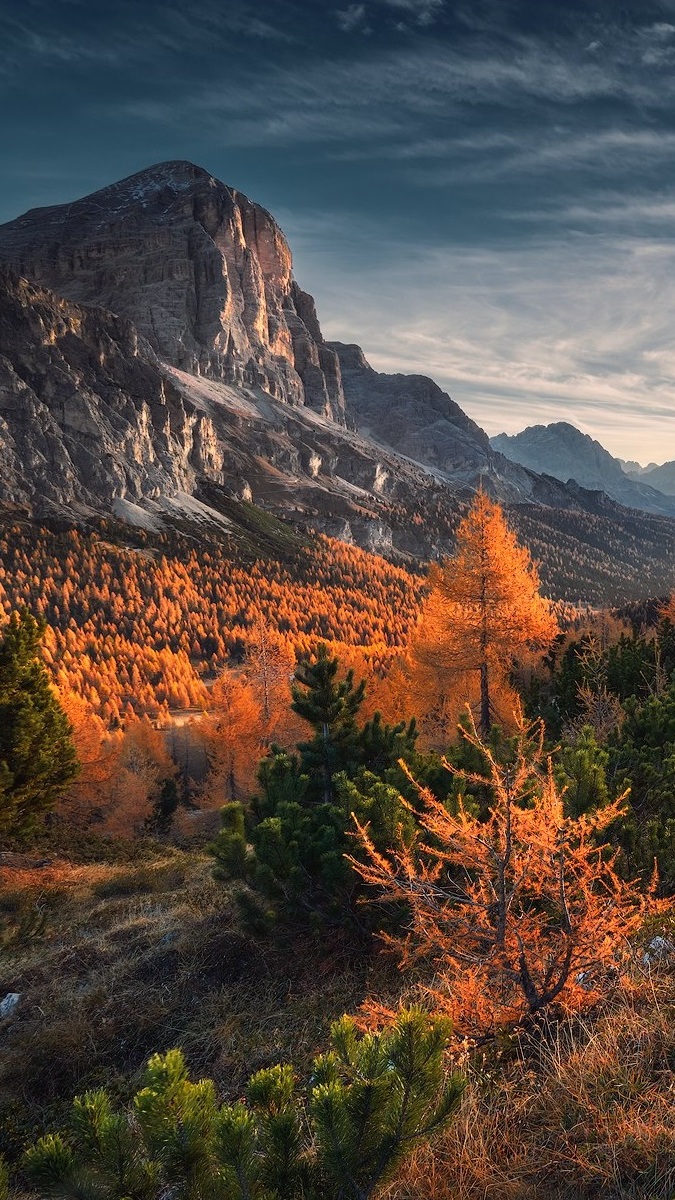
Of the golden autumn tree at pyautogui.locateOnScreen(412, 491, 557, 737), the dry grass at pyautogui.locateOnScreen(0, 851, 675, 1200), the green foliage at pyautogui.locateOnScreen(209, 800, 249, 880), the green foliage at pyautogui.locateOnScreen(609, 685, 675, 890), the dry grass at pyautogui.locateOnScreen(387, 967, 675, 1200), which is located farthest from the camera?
the golden autumn tree at pyautogui.locateOnScreen(412, 491, 557, 737)

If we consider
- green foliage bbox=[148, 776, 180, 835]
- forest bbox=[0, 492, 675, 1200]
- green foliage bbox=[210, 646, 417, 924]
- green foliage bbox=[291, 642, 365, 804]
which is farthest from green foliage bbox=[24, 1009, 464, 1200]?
green foliage bbox=[148, 776, 180, 835]

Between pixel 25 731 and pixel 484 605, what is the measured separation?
1471 cm

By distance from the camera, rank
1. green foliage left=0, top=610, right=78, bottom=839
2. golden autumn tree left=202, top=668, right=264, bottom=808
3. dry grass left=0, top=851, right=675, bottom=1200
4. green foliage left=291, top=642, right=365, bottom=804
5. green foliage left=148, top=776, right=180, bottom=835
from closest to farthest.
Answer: dry grass left=0, top=851, right=675, bottom=1200 → green foliage left=291, top=642, right=365, bottom=804 → green foliage left=0, top=610, right=78, bottom=839 → green foliage left=148, top=776, right=180, bottom=835 → golden autumn tree left=202, top=668, right=264, bottom=808

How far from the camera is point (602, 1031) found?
12.3 ft

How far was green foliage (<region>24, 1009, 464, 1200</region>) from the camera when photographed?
6.63 feet

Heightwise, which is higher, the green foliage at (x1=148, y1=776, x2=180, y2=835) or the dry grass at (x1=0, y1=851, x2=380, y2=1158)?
the dry grass at (x1=0, y1=851, x2=380, y2=1158)

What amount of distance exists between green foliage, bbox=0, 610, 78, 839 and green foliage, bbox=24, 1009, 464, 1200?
15.8 metres

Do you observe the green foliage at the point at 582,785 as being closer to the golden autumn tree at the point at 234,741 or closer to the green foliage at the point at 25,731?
the green foliage at the point at 25,731

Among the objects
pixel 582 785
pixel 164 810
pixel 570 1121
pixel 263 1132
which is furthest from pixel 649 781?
pixel 164 810

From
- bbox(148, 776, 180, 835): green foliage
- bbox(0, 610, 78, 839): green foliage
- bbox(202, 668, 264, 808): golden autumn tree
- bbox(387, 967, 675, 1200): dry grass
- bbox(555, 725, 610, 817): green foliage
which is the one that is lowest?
bbox(148, 776, 180, 835): green foliage

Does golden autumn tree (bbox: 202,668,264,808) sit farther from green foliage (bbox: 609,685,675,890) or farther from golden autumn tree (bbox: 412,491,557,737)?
green foliage (bbox: 609,685,675,890)

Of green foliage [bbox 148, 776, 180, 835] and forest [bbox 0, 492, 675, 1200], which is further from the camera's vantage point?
green foliage [bbox 148, 776, 180, 835]

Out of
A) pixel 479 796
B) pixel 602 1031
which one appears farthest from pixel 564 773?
pixel 602 1031

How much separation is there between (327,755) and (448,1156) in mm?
6420
